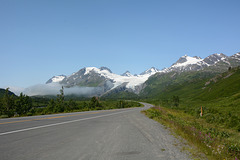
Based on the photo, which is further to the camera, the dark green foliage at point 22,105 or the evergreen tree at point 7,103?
the dark green foliage at point 22,105

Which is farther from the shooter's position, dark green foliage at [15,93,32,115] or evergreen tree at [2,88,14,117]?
dark green foliage at [15,93,32,115]

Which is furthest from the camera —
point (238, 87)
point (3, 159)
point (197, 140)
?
point (238, 87)

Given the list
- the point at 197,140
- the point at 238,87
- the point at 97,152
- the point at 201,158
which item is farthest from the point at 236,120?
the point at 238,87

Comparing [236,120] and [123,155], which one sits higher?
[123,155]

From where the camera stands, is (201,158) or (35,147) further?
(35,147)

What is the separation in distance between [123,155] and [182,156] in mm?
2093

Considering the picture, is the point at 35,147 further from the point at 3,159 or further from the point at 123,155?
the point at 123,155

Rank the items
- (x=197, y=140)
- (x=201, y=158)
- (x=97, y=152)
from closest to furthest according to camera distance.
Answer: (x=201, y=158) → (x=97, y=152) → (x=197, y=140)

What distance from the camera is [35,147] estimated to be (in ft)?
23.3

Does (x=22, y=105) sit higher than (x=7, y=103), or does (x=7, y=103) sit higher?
(x=7, y=103)

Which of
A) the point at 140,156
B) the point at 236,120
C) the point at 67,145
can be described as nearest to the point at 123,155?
the point at 140,156

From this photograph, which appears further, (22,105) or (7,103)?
(22,105)

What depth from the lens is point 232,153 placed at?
636cm

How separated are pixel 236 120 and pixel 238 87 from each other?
512 ft
